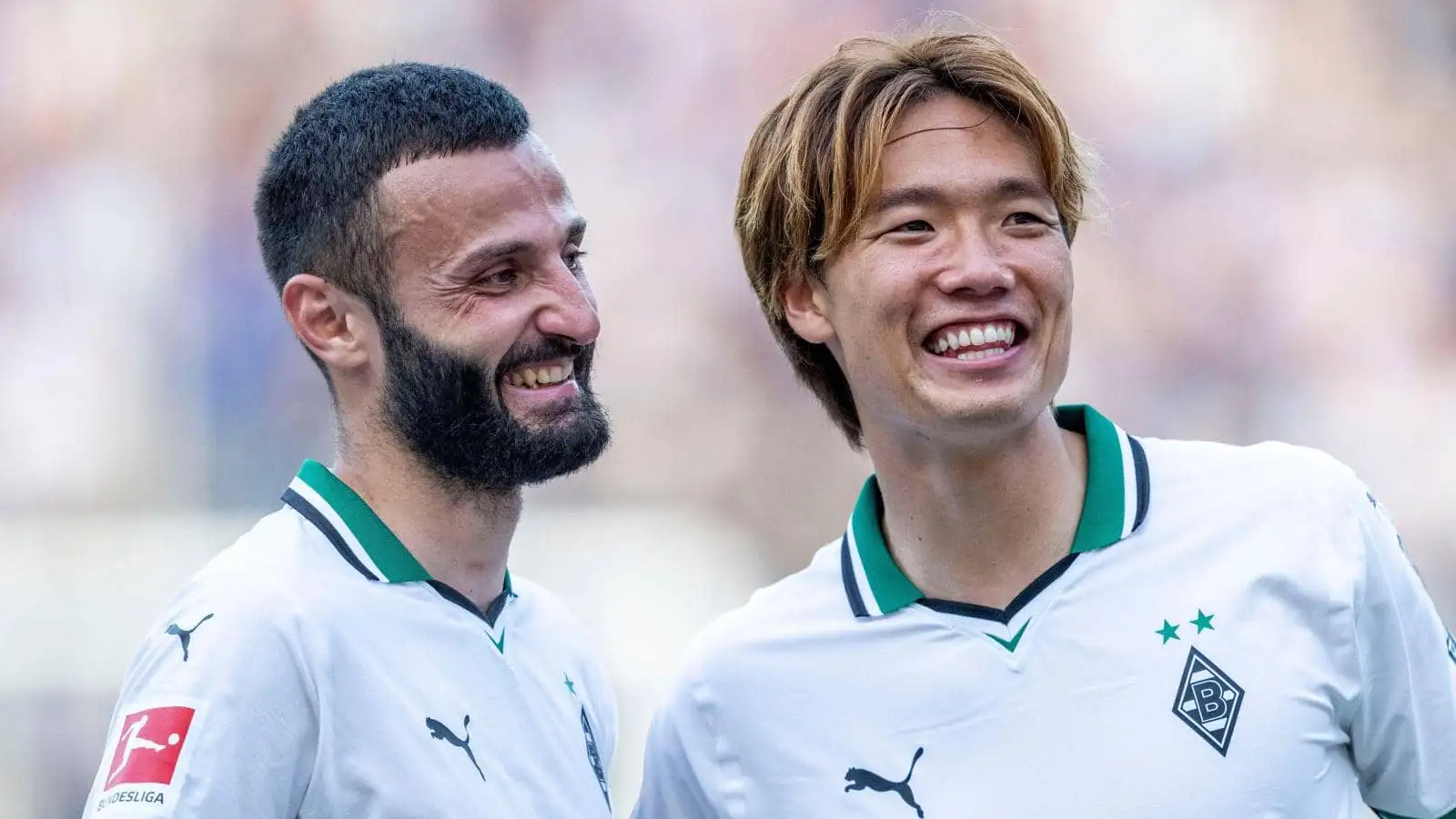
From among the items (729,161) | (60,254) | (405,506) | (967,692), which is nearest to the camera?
(967,692)

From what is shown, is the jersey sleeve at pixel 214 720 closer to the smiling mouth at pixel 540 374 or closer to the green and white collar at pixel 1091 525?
the smiling mouth at pixel 540 374

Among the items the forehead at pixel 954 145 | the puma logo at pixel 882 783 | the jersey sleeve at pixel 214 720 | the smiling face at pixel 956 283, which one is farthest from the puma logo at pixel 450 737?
the forehead at pixel 954 145

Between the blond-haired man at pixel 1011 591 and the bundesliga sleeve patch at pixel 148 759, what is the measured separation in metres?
0.75

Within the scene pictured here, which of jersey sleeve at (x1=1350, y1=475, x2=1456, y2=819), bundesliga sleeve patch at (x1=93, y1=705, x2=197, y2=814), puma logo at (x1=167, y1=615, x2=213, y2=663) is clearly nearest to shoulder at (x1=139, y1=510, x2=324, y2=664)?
puma logo at (x1=167, y1=615, x2=213, y2=663)

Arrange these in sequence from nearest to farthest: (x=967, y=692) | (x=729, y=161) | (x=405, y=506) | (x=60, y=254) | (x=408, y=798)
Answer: (x=408, y=798) < (x=967, y=692) < (x=405, y=506) < (x=60, y=254) < (x=729, y=161)

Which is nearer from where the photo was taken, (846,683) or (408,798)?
(408,798)

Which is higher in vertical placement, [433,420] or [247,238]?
[247,238]

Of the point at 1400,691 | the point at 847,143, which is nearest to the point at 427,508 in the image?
the point at 847,143

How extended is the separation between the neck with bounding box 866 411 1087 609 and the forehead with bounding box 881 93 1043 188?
0.37m

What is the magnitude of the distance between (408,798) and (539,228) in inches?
33.5

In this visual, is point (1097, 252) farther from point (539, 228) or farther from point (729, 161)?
point (539, 228)

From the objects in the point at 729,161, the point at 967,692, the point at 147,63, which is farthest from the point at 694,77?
the point at 967,692

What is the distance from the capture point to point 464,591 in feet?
7.69

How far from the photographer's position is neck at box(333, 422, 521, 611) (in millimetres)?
2299
